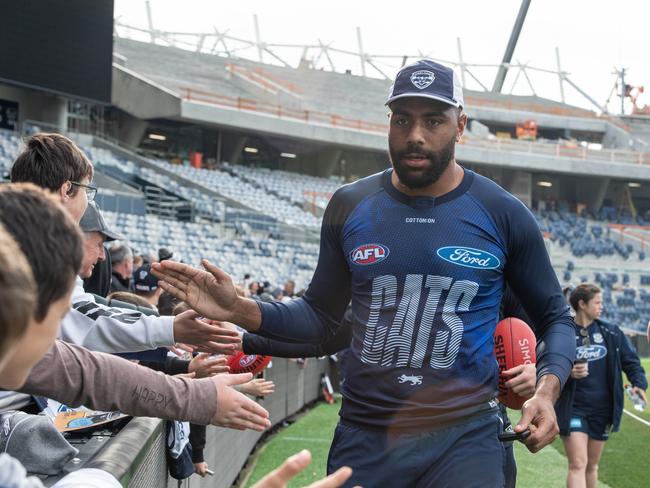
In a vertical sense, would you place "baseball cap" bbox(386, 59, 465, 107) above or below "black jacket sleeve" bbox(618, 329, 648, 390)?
above

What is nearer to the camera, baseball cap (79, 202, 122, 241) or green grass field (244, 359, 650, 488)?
baseball cap (79, 202, 122, 241)

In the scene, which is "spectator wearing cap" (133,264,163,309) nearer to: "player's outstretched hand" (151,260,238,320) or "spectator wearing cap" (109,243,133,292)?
"spectator wearing cap" (109,243,133,292)

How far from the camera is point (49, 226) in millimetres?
1606

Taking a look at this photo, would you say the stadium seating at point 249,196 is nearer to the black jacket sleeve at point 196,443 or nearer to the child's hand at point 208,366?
the black jacket sleeve at point 196,443

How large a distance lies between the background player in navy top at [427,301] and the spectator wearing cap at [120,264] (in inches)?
174

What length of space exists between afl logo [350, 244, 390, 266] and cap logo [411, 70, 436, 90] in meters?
0.65

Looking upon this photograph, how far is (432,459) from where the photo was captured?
3049mm

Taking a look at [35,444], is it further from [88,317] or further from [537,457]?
[537,457]

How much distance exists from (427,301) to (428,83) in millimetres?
857

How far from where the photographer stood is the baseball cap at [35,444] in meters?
2.66

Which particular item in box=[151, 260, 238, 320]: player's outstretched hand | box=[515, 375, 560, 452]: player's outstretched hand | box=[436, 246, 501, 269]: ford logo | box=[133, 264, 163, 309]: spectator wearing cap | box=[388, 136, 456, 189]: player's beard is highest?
box=[388, 136, 456, 189]: player's beard

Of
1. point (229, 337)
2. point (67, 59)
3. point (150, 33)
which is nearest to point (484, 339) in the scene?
point (229, 337)

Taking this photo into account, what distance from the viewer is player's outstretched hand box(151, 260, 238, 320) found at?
11.3 ft

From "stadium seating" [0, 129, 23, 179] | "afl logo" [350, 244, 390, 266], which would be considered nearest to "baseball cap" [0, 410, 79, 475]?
"afl logo" [350, 244, 390, 266]
